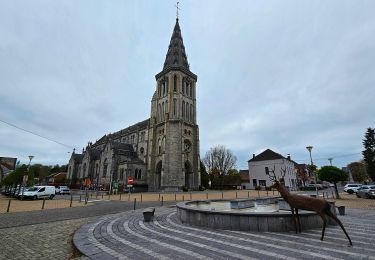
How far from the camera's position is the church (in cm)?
5109

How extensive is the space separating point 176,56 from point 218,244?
200 ft

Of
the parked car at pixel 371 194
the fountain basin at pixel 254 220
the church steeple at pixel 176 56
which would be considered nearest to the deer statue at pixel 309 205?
the fountain basin at pixel 254 220

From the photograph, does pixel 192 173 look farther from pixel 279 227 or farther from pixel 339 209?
pixel 279 227

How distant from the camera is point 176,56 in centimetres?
6178

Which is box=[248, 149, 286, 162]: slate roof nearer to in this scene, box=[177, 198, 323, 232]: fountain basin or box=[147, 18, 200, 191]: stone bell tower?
box=[147, 18, 200, 191]: stone bell tower

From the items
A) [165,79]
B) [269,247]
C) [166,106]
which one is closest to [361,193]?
[269,247]

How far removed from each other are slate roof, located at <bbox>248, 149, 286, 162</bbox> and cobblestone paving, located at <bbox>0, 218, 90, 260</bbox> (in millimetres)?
58721

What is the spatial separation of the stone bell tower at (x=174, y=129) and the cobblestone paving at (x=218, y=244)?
137ft

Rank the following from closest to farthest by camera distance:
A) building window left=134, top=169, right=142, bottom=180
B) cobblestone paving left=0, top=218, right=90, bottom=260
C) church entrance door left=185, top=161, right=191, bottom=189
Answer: cobblestone paving left=0, top=218, right=90, bottom=260, building window left=134, top=169, right=142, bottom=180, church entrance door left=185, top=161, right=191, bottom=189

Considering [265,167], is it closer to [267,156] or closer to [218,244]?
[267,156]

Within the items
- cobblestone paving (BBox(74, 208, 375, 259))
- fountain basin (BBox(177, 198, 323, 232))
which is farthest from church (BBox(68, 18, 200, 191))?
cobblestone paving (BBox(74, 208, 375, 259))

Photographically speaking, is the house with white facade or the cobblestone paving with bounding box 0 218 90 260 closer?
the cobblestone paving with bounding box 0 218 90 260

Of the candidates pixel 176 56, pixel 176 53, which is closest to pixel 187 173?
pixel 176 56

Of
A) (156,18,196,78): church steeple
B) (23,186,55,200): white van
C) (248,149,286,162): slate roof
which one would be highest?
(156,18,196,78): church steeple
